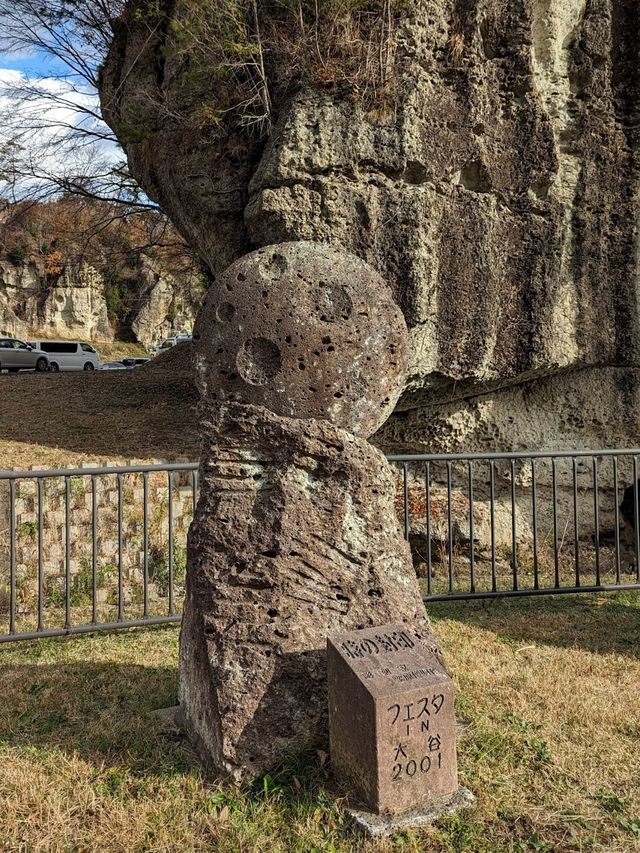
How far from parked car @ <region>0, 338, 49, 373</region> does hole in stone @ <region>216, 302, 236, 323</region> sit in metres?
26.3

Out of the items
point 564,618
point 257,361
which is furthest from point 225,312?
point 564,618

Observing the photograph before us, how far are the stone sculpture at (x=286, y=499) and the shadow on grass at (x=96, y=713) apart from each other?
23 centimetres

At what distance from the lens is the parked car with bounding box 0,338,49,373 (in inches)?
1099

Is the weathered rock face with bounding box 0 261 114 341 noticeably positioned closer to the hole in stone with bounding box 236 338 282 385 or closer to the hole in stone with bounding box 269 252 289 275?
the hole in stone with bounding box 269 252 289 275

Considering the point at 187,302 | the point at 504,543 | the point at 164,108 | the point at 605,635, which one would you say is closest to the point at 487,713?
the point at 605,635

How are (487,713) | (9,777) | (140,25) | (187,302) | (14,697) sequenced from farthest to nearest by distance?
(187,302) → (140,25) → (14,697) → (487,713) → (9,777)

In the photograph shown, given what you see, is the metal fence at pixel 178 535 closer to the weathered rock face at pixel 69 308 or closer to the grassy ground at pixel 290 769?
the grassy ground at pixel 290 769

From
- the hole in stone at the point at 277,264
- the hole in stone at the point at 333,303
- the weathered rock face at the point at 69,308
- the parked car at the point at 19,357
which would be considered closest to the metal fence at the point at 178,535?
the hole in stone at the point at 277,264

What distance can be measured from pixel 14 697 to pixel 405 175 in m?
5.97

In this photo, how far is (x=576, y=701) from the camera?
12.7 ft

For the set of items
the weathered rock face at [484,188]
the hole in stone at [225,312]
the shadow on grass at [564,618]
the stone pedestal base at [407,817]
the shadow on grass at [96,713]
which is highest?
the weathered rock face at [484,188]

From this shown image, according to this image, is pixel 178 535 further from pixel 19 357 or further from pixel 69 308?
pixel 69 308

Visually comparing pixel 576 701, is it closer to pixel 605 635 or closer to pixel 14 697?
pixel 605 635

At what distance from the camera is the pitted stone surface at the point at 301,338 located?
328 centimetres
